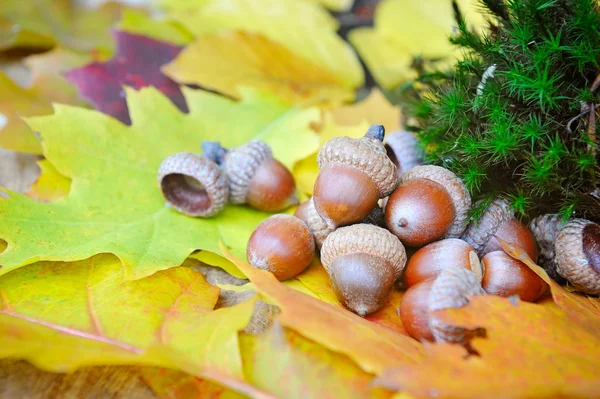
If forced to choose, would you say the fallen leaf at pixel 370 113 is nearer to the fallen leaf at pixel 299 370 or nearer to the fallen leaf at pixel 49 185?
the fallen leaf at pixel 49 185

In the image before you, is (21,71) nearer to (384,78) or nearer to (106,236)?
(106,236)

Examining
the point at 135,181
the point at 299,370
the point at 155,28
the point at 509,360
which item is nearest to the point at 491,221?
the point at 509,360

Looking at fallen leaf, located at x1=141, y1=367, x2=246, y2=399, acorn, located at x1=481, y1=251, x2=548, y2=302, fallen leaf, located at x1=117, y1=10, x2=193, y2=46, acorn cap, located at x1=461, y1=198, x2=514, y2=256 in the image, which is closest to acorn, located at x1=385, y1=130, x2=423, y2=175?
acorn cap, located at x1=461, y1=198, x2=514, y2=256

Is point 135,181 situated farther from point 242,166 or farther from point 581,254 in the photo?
point 581,254

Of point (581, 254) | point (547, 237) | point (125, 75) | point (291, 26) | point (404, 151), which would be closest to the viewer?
point (581, 254)

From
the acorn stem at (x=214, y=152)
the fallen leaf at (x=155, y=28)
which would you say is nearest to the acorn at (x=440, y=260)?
the acorn stem at (x=214, y=152)

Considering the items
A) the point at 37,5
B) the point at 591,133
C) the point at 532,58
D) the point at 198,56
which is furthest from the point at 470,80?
the point at 37,5
